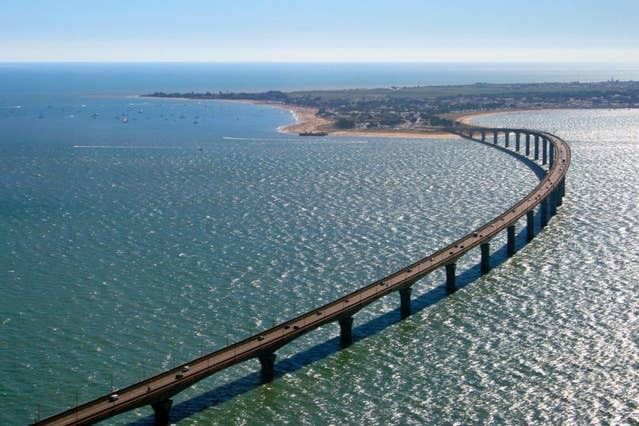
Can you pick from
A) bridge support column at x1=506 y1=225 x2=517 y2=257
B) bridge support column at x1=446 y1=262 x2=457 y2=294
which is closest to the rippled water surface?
bridge support column at x1=446 y1=262 x2=457 y2=294

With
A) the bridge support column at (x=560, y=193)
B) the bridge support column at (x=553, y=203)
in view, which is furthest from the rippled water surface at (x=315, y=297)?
the bridge support column at (x=553, y=203)

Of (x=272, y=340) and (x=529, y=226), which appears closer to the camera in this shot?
(x=272, y=340)

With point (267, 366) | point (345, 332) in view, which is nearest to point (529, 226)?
point (345, 332)

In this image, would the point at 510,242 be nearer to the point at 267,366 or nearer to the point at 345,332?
the point at 345,332

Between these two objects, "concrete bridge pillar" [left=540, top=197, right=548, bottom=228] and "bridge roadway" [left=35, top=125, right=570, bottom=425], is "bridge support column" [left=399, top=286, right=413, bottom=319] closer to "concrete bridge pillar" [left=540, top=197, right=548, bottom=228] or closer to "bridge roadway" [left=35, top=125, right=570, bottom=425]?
"bridge roadway" [left=35, top=125, right=570, bottom=425]

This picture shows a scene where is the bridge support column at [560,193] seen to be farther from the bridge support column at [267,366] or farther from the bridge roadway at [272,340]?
the bridge support column at [267,366]

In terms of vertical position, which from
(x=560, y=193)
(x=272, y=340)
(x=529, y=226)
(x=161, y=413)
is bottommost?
(x=161, y=413)

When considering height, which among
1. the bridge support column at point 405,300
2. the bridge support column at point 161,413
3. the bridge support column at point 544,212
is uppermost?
the bridge support column at point 544,212
